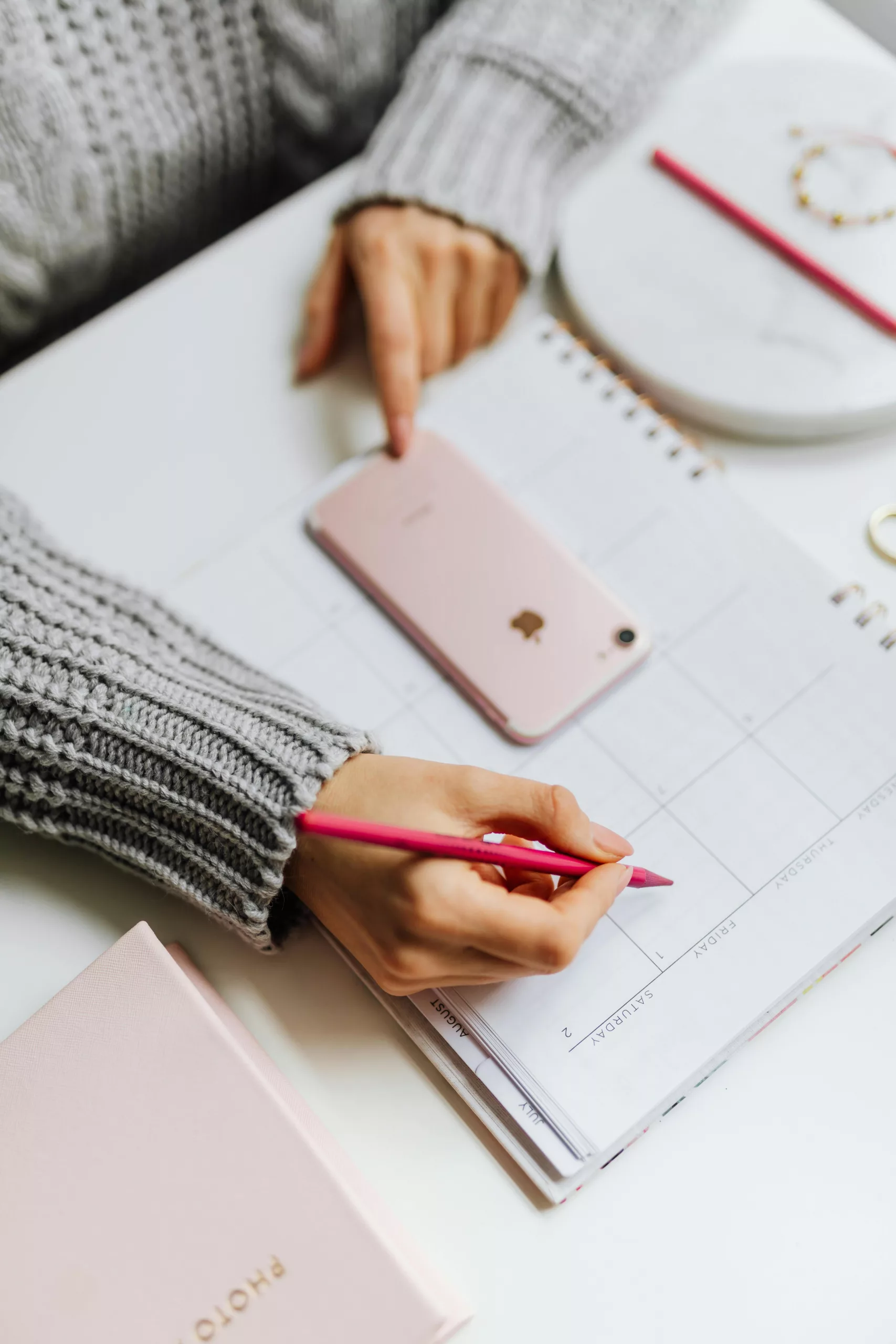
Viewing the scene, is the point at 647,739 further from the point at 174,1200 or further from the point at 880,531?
the point at 174,1200

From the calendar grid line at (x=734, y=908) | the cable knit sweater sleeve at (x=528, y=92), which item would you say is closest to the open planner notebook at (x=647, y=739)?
the calendar grid line at (x=734, y=908)

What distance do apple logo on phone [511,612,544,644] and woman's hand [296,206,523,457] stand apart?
0.14 metres

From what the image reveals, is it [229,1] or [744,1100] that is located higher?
[229,1]

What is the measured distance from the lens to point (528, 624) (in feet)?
1.70

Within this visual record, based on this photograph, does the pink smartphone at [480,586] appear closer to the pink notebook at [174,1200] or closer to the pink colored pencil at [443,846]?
the pink colored pencil at [443,846]

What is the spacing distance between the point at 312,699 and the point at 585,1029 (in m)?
0.22

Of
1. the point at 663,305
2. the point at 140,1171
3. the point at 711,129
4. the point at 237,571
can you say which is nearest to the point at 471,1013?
→ the point at 140,1171

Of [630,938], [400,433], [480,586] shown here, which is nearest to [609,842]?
[630,938]

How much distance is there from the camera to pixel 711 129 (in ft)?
2.05

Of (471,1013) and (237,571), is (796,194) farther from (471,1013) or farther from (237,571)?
(471,1013)

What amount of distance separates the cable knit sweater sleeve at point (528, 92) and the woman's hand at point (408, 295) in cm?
3

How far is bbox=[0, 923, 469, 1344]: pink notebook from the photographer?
38 cm

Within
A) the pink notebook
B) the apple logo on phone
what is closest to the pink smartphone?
the apple logo on phone

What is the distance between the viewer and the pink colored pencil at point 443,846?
0.41 metres
